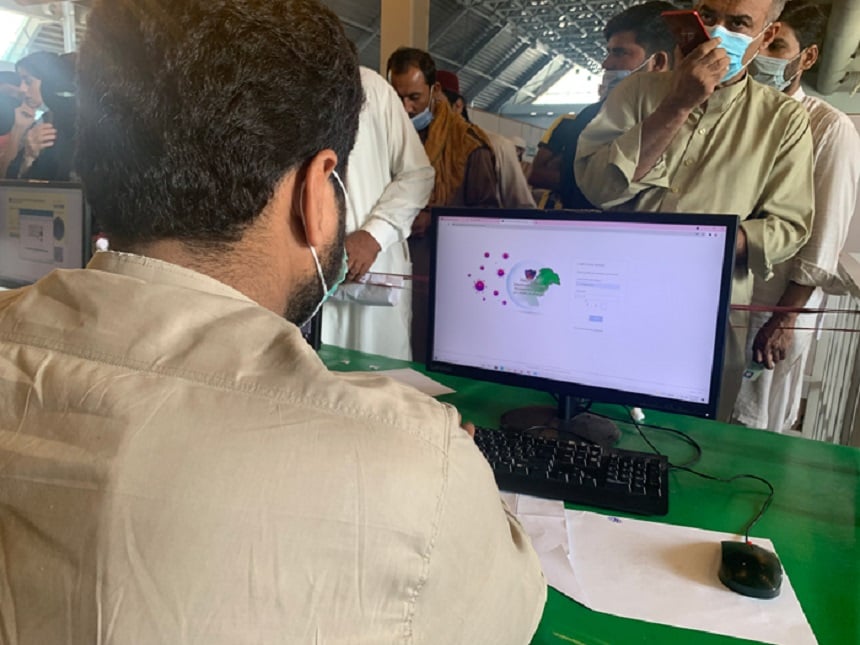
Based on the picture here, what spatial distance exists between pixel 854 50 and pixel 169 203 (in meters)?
5.43

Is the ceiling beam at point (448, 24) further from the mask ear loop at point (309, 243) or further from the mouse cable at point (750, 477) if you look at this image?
the mask ear loop at point (309, 243)

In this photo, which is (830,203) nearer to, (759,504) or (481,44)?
(759,504)

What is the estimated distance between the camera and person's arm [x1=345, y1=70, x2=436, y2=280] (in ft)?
6.31

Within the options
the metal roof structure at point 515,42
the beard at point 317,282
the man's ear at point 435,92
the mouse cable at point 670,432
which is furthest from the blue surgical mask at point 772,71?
the metal roof structure at point 515,42

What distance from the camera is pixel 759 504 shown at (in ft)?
3.06

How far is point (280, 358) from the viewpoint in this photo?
1.59 ft

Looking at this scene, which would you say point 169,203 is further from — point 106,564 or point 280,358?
point 106,564

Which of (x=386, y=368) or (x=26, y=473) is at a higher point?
(x=26, y=473)

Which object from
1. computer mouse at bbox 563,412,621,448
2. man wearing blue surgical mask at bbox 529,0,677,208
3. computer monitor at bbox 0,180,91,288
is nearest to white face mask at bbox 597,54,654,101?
man wearing blue surgical mask at bbox 529,0,677,208

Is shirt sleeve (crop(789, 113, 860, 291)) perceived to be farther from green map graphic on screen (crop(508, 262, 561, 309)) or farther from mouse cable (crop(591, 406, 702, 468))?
green map graphic on screen (crop(508, 262, 561, 309))

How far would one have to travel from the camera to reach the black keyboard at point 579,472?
0.91 m

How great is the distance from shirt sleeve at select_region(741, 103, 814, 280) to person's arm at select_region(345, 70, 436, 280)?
942 mm

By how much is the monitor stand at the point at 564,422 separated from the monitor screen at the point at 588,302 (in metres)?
0.07

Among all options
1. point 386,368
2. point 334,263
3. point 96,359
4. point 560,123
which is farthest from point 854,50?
point 96,359
